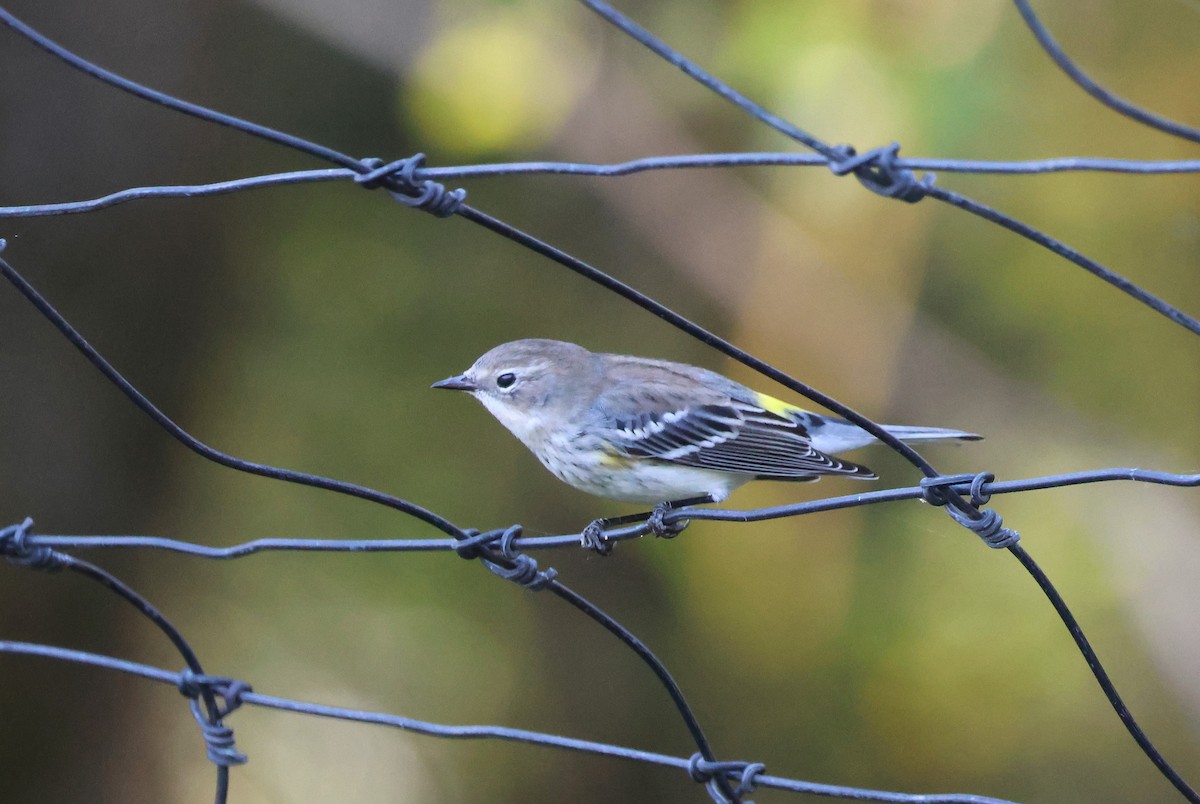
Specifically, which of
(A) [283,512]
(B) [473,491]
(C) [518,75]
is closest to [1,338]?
(A) [283,512]

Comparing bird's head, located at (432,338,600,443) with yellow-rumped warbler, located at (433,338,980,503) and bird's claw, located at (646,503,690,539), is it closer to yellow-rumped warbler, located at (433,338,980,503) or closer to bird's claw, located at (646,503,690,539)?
yellow-rumped warbler, located at (433,338,980,503)

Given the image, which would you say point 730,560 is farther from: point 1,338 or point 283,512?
point 1,338

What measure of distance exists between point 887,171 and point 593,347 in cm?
343

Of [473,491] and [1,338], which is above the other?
[1,338]

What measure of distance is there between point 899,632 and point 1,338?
400 cm

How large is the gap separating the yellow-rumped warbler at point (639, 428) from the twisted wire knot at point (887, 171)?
1.51 meters

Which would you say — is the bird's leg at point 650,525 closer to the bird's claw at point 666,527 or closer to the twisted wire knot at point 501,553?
the bird's claw at point 666,527

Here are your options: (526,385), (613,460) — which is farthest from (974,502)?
(526,385)

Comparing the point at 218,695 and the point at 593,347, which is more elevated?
the point at 593,347

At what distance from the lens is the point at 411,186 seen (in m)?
1.61

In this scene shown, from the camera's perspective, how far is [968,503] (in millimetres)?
1696

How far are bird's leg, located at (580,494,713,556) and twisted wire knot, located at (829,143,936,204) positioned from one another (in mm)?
879

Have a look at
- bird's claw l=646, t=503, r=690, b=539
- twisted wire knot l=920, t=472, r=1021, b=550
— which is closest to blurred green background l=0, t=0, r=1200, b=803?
bird's claw l=646, t=503, r=690, b=539

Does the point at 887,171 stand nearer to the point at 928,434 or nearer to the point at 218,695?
the point at 928,434
